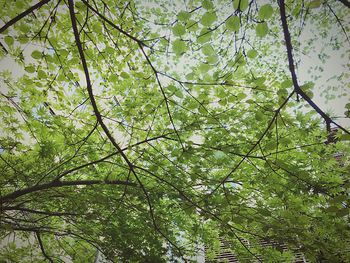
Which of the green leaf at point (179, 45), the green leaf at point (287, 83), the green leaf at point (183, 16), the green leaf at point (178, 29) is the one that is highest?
the green leaf at point (183, 16)

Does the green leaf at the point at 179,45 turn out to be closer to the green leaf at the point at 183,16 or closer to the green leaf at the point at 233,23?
the green leaf at the point at 183,16

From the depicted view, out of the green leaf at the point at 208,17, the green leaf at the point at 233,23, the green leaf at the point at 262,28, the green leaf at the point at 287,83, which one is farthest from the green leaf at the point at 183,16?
the green leaf at the point at 287,83

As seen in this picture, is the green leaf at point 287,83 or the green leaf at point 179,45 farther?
the green leaf at point 287,83

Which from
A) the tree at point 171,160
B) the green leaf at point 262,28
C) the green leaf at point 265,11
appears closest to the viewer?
the green leaf at point 265,11

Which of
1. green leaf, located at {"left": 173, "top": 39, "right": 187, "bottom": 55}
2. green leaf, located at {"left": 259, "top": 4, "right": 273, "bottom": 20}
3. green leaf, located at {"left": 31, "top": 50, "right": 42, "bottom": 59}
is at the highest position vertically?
green leaf, located at {"left": 31, "top": 50, "right": 42, "bottom": 59}

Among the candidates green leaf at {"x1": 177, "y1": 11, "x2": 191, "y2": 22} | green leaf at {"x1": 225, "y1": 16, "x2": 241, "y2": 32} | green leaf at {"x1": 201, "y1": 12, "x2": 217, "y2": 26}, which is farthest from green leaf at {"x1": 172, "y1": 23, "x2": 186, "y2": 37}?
green leaf at {"x1": 225, "y1": 16, "x2": 241, "y2": 32}

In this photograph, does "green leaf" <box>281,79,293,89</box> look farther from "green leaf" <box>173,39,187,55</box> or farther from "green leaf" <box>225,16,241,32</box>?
"green leaf" <box>173,39,187,55</box>

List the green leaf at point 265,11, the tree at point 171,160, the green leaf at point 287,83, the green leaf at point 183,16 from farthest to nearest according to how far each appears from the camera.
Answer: the tree at point 171,160 < the green leaf at point 287,83 < the green leaf at point 183,16 < the green leaf at point 265,11

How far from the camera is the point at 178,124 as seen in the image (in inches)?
196

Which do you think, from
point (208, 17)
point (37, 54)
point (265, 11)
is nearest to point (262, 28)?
point (265, 11)

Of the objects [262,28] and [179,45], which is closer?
[262,28]

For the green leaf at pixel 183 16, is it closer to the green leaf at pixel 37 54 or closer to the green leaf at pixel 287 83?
the green leaf at pixel 287 83

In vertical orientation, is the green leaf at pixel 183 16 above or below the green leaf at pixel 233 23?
above

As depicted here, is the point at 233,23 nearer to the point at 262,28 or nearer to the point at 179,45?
the point at 262,28
